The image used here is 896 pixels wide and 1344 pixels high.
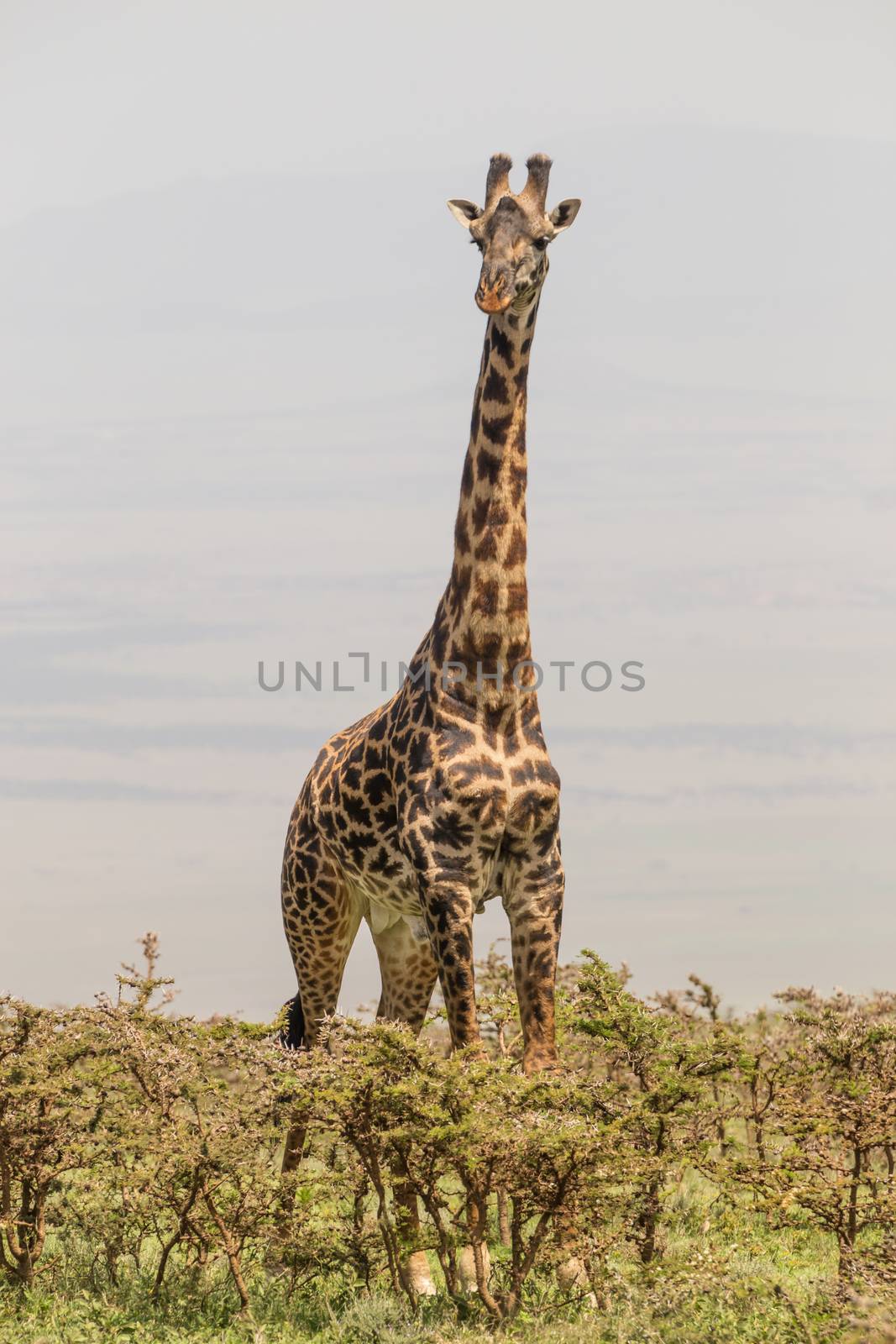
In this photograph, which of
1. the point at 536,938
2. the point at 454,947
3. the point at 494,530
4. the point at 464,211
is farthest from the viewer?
the point at 464,211

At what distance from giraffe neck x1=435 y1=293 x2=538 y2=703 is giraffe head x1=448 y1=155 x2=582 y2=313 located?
10.2 inches

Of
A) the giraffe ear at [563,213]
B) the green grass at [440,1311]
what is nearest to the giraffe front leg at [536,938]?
the green grass at [440,1311]

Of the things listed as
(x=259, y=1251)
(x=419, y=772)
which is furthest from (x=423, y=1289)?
(x=419, y=772)

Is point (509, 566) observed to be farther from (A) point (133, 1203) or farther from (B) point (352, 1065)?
(A) point (133, 1203)

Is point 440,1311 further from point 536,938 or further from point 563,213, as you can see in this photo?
point 563,213

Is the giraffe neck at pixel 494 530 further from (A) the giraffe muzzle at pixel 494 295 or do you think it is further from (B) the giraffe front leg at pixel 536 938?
(B) the giraffe front leg at pixel 536 938

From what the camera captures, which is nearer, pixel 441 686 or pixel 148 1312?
pixel 148 1312

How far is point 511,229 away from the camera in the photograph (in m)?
8.72

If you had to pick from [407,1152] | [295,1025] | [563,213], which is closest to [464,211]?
[563,213]

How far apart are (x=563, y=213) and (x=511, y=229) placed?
56cm

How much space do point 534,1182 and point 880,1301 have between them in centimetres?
181

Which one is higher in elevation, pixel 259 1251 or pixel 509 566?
pixel 509 566

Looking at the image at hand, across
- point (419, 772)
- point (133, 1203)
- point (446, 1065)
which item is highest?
point (419, 772)

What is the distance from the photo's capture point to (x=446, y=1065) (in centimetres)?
723
